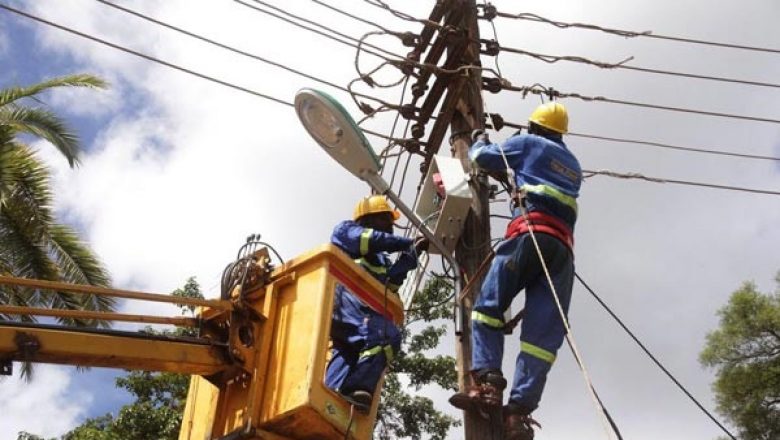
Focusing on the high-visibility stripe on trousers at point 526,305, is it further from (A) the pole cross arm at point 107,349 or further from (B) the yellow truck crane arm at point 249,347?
(A) the pole cross arm at point 107,349

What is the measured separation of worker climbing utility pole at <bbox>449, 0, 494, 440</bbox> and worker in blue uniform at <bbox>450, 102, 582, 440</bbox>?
149mm

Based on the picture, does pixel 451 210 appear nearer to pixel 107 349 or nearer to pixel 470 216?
pixel 470 216

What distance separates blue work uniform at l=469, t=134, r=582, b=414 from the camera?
4848 millimetres

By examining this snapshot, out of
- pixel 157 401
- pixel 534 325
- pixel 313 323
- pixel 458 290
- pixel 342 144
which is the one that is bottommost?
pixel 313 323

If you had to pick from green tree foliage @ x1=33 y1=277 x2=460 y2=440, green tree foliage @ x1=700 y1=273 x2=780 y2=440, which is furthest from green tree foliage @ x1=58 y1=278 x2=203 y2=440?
green tree foliage @ x1=700 y1=273 x2=780 y2=440

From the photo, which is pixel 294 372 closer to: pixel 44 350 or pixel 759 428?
pixel 44 350

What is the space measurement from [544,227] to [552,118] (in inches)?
36.9

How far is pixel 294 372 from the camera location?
14.2ft

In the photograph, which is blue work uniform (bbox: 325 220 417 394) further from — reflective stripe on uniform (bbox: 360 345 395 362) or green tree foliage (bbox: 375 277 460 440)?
green tree foliage (bbox: 375 277 460 440)

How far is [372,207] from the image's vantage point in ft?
19.9

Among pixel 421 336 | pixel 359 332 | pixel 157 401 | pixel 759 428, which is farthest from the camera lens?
pixel 759 428

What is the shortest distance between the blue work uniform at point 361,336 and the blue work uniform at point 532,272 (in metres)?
0.52

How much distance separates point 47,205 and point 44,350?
710 centimetres

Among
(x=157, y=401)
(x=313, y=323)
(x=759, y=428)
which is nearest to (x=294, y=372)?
(x=313, y=323)
